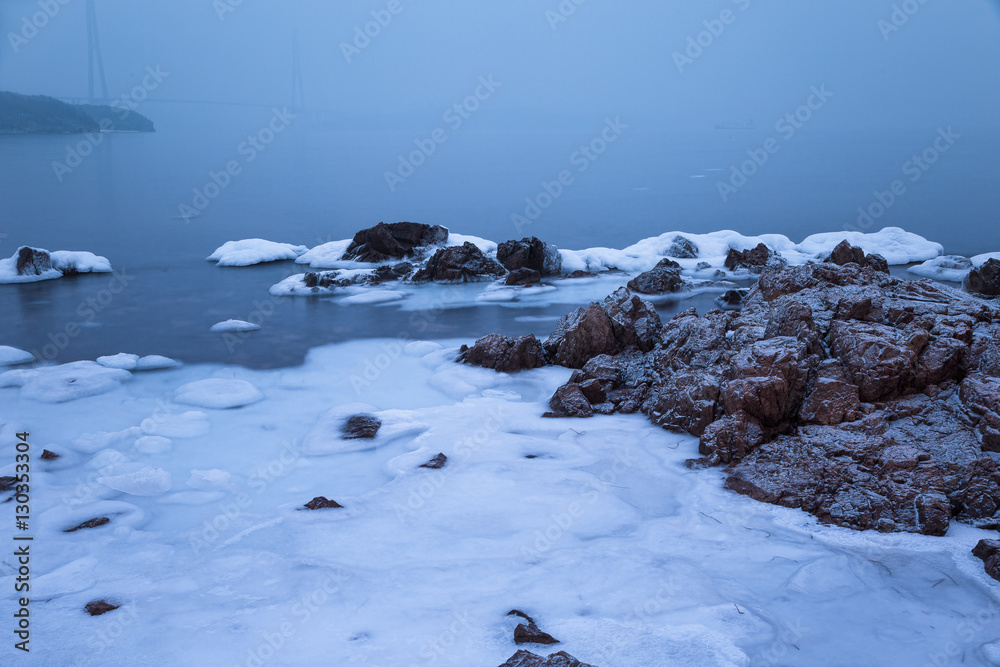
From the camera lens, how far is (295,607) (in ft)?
14.6

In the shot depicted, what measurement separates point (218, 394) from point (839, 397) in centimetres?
577

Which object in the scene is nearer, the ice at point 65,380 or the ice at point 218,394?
the ice at point 218,394

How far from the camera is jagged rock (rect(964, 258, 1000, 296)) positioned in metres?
10.5

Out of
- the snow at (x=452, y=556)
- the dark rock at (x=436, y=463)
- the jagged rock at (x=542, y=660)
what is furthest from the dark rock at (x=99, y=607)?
the dark rock at (x=436, y=463)

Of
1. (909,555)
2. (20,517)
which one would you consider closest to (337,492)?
A: (20,517)

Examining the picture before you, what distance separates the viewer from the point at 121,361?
8.77 m

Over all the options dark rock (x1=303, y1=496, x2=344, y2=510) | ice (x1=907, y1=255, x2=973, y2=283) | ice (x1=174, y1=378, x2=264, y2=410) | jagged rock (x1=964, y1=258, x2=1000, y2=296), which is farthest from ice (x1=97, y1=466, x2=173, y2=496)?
ice (x1=907, y1=255, x2=973, y2=283)

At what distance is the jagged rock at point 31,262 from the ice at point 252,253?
2818 mm

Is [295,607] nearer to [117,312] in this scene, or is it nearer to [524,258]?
[117,312]

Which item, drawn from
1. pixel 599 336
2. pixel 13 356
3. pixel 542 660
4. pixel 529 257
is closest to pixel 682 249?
pixel 529 257

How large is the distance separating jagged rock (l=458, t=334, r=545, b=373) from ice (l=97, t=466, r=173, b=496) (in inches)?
140

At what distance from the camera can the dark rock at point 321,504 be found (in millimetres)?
5570

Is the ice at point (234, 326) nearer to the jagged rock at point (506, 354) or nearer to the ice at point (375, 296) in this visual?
the ice at point (375, 296)

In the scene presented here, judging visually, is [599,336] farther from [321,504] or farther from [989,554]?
[989,554]
